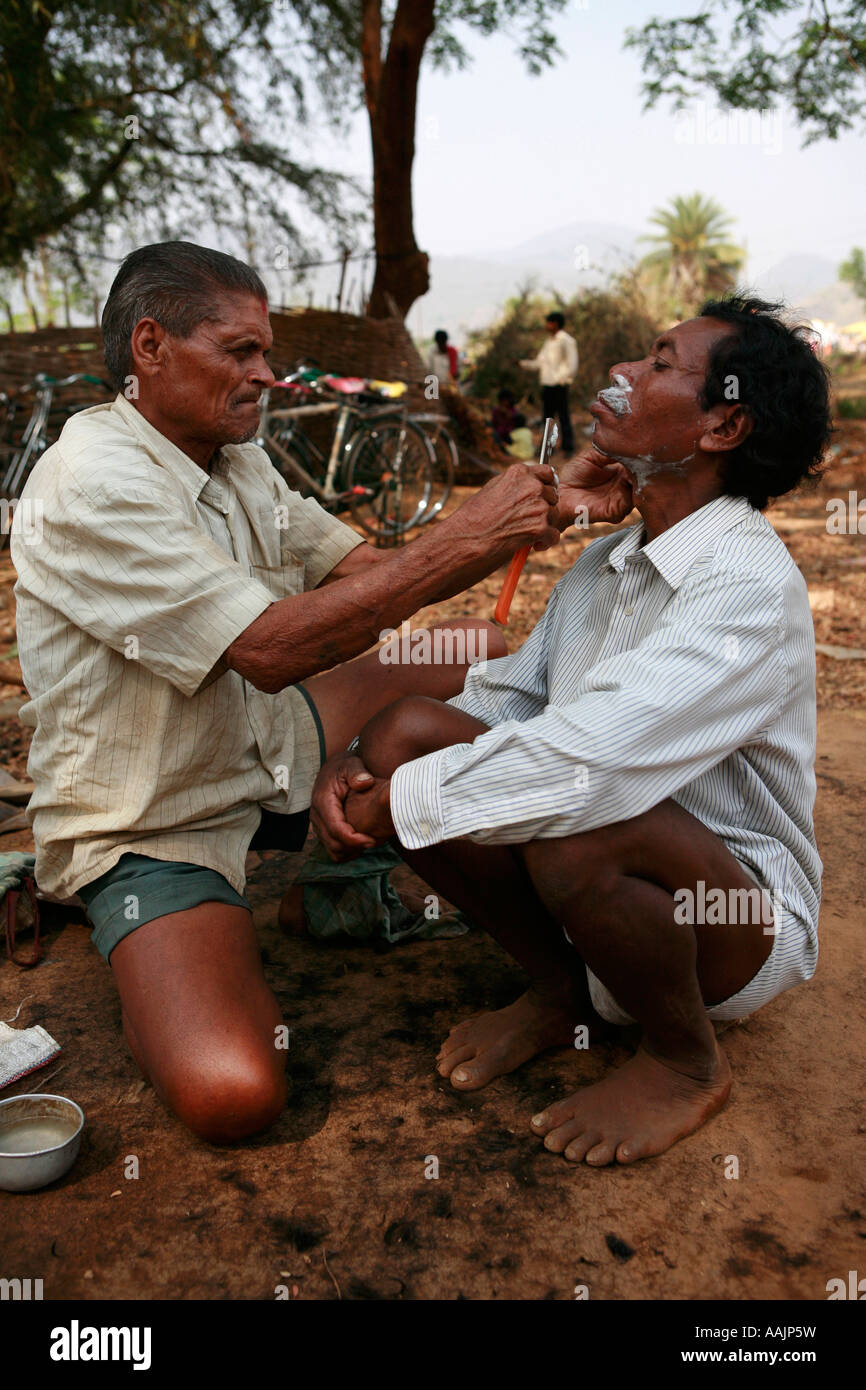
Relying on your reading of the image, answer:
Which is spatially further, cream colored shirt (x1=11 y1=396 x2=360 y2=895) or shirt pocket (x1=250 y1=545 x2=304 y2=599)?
shirt pocket (x1=250 y1=545 x2=304 y2=599)

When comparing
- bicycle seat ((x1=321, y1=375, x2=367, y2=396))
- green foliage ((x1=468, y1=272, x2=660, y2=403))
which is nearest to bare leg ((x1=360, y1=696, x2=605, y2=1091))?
bicycle seat ((x1=321, y1=375, x2=367, y2=396))

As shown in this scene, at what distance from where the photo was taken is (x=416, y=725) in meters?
2.21

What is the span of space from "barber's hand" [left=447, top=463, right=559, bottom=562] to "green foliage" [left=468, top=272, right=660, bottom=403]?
50.0 ft

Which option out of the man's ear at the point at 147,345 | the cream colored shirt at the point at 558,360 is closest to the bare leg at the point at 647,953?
the man's ear at the point at 147,345

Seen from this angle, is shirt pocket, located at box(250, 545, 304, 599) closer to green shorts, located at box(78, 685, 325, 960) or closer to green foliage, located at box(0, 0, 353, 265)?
green shorts, located at box(78, 685, 325, 960)

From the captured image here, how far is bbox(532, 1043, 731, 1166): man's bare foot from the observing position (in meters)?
1.91

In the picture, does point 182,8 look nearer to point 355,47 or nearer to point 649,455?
point 355,47

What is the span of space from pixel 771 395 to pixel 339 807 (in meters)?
1.17

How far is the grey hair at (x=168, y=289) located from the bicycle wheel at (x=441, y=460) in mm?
6309

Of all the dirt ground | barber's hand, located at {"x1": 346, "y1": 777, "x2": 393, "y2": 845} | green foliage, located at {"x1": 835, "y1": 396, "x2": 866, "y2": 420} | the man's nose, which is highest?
green foliage, located at {"x1": 835, "y1": 396, "x2": 866, "y2": 420}

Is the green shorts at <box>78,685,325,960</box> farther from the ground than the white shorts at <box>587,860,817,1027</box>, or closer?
farther from the ground

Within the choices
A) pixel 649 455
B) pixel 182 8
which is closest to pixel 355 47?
pixel 182 8

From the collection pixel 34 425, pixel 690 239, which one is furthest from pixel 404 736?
pixel 690 239

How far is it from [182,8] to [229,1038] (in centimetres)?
1011
